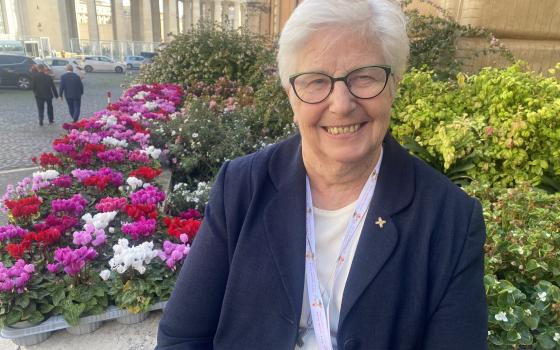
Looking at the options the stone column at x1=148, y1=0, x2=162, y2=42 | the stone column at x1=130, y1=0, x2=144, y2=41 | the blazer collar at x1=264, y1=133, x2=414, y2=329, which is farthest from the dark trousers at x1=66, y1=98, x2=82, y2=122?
the stone column at x1=130, y1=0, x2=144, y2=41

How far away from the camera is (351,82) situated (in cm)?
126

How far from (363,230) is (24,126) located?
11.4 meters

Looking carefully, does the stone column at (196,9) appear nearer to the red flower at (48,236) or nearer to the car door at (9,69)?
Answer: the car door at (9,69)

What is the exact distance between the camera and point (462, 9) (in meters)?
5.16

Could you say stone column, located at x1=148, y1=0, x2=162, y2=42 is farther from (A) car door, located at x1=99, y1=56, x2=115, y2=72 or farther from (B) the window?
(B) the window

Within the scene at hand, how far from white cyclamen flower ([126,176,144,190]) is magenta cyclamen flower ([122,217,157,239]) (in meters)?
0.74

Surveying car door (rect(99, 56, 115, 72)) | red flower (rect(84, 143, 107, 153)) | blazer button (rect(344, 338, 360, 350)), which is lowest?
car door (rect(99, 56, 115, 72))

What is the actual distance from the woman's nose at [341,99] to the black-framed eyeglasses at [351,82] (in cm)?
1

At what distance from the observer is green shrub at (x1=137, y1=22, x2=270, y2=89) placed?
8.50 metres

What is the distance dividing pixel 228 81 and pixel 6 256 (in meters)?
5.93

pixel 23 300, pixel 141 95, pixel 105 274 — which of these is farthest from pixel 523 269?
pixel 141 95

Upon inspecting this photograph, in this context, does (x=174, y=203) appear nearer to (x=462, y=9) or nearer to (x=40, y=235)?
(x=40, y=235)

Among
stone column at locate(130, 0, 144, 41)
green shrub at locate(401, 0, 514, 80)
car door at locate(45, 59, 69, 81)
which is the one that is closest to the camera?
green shrub at locate(401, 0, 514, 80)

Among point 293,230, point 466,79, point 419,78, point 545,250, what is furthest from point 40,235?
point 466,79
